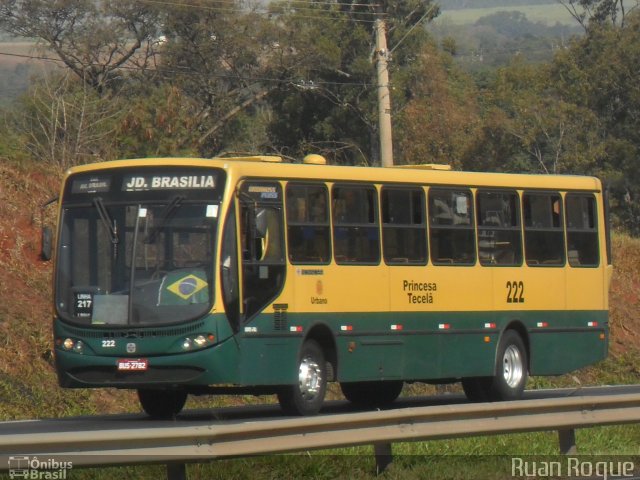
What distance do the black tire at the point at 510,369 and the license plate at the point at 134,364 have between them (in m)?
5.93

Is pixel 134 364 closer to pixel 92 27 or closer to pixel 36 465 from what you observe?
pixel 36 465

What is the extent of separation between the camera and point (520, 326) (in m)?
19.0

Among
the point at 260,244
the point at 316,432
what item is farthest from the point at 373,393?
the point at 316,432

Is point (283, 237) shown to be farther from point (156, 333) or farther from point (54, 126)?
point (54, 126)

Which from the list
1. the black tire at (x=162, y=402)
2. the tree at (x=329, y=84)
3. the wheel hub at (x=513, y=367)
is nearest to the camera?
the black tire at (x=162, y=402)

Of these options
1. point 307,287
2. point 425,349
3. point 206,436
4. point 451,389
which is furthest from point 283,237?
point 451,389

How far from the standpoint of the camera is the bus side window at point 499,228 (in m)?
18.4

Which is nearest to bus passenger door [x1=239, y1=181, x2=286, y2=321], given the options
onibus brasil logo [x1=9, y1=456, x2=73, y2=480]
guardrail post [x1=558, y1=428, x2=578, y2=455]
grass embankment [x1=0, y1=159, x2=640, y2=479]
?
grass embankment [x1=0, y1=159, x2=640, y2=479]

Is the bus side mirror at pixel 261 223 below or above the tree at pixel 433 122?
below

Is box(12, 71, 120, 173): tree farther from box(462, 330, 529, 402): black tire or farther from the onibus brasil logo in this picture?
the onibus brasil logo

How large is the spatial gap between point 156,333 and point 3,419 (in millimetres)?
4824

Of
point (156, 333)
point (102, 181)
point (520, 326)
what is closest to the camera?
point (156, 333)

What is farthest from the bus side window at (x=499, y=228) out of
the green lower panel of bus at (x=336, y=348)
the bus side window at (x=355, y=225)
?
the bus side window at (x=355, y=225)

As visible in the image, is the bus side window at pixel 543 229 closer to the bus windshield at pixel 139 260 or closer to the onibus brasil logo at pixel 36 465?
the bus windshield at pixel 139 260
